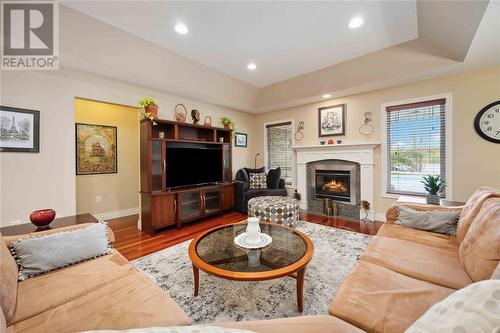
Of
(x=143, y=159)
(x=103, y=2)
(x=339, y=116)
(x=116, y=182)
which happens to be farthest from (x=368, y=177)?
(x=116, y=182)

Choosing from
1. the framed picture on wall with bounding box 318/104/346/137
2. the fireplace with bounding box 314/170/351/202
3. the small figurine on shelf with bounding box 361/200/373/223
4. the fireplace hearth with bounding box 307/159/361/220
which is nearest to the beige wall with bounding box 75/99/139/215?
the framed picture on wall with bounding box 318/104/346/137

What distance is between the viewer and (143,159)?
3307 millimetres

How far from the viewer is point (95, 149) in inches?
154

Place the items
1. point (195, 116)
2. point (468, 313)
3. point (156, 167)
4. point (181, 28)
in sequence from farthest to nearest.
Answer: point (195, 116)
point (156, 167)
point (181, 28)
point (468, 313)

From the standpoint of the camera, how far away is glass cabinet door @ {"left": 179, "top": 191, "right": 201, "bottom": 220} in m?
3.53

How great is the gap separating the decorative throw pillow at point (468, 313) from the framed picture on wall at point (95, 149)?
4.85m

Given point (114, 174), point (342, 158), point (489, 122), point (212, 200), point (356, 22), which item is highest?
point (356, 22)

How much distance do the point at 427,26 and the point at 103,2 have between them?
3726 millimetres

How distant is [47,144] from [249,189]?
10.9 ft

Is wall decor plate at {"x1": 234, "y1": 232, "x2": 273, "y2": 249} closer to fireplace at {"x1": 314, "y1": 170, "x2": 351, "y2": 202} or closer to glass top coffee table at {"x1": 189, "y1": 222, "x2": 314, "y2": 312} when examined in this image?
glass top coffee table at {"x1": 189, "y1": 222, "x2": 314, "y2": 312}

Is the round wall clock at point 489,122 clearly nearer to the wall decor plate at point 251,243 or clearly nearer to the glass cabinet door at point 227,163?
the wall decor plate at point 251,243

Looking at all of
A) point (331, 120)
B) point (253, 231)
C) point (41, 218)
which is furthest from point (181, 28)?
point (331, 120)

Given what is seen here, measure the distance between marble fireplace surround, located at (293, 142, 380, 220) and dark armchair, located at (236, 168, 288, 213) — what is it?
1.58 ft

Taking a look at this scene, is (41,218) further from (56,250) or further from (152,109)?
(152,109)
